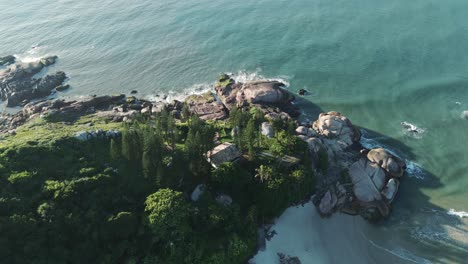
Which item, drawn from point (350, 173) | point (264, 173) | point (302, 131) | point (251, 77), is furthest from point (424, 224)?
point (251, 77)

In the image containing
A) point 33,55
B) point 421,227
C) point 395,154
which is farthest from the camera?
point 33,55

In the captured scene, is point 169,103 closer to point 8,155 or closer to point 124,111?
point 124,111

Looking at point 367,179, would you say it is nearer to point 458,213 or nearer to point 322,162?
point 322,162

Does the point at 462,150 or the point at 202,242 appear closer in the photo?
the point at 202,242

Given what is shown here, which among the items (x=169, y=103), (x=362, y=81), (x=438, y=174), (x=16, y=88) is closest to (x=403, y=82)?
(x=362, y=81)

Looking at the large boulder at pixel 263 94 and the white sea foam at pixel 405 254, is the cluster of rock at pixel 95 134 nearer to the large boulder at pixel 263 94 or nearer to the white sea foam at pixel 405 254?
the large boulder at pixel 263 94

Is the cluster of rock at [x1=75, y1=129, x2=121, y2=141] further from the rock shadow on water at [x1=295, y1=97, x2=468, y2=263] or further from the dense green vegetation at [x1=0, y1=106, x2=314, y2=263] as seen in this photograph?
the rock shadow on water at [x1=295, y1=97, x2=468, y2=263]

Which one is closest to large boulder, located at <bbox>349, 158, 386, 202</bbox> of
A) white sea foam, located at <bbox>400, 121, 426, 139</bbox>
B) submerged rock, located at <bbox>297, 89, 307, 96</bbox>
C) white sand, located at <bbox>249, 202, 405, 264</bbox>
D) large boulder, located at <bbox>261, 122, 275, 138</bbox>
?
white sand, located at <bbox>249, 202, 405, 264</bbox>
